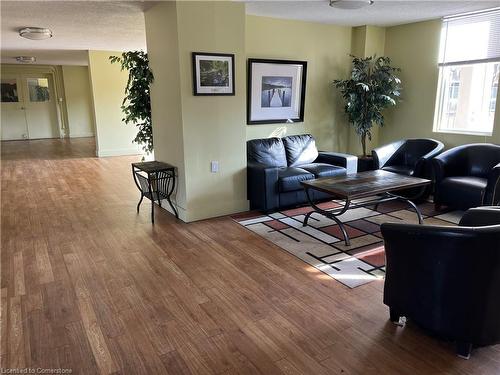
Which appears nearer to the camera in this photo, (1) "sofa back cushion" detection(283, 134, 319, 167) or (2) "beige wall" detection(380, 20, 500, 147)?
(1) "sofa back cushion" detection(283, 134, 319, 167)

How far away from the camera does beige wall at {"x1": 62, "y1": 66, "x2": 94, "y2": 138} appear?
12.2 meters

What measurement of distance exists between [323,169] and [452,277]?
2.87 meters

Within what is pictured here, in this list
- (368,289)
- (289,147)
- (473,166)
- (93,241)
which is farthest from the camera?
(289,147)

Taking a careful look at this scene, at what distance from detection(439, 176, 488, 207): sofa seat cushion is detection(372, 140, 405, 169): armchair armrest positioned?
859mm

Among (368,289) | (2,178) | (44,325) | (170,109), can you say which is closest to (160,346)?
(44,325)

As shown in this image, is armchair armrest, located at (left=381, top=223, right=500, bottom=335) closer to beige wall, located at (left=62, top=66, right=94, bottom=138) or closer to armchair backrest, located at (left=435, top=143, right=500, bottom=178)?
armchair backrest, located at (left=435, top=143, right=500, bottom=178)

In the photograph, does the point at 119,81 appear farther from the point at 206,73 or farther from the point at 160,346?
the point at 160,346

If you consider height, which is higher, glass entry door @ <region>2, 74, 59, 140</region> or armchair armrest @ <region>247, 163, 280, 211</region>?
glass entry door @ <region>2, 74, 59, 140</region>

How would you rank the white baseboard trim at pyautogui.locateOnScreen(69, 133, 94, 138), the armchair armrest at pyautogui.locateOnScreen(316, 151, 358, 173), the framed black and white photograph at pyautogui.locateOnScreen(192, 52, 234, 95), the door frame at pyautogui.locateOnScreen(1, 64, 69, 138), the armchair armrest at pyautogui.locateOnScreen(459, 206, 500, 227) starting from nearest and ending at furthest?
the armchair armrest at pyautogui.locateOnScreen(459, 206, 500, 227), the framed black and white photograph at pyautogui.locateOnScreen(192, 52, 234, 95), the armchair armrest at pyautogui.locateOnScreen(316, 151, 358, 173), the door frame at pyautogui.locateOnScreen(1, 64, 69, 138), the white baseboard trim at pyautogui.locateOnScreen(69, 133, 94, 138)

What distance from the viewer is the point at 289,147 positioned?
5.10 m

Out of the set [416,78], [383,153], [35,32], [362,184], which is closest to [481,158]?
[383,153]

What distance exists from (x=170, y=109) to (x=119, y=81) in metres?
5.18

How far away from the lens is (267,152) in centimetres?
484

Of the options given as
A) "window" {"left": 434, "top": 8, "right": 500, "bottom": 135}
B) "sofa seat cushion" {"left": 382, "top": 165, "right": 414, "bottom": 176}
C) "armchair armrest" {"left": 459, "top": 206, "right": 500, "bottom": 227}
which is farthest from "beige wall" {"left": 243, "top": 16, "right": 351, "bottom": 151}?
"armchair armrest" {"left": 459, "top": 206, "right": 500, "bottom": 227}
